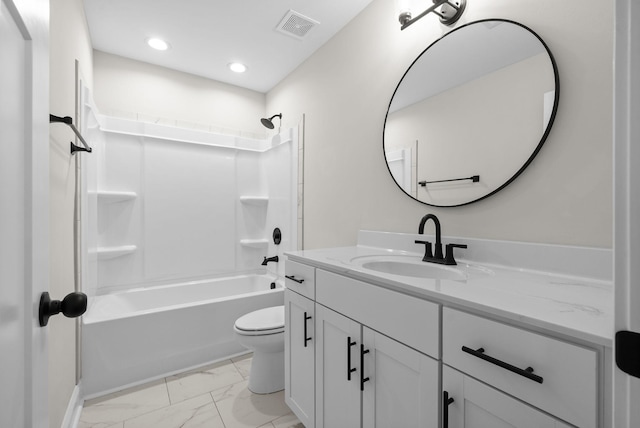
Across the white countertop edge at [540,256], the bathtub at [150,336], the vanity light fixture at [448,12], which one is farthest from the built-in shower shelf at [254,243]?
the vanity light fixture at [448,12]

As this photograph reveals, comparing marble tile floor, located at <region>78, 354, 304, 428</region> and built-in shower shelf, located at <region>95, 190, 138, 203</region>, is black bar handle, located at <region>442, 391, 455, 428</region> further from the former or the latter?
built-in shower shelf, located at <region>95, 190, 138, 203</region>

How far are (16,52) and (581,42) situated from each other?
156cm

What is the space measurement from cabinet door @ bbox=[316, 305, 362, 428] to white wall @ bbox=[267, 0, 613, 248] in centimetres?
68

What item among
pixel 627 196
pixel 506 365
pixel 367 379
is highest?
pixel 627 196

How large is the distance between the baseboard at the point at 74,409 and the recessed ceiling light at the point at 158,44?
244 centimetres

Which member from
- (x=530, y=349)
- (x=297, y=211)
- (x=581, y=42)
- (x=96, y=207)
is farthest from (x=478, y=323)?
(x=96, y=207)

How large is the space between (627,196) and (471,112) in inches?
43.8

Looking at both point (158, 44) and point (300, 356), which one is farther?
point (158, 44)

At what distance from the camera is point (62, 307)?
61 cm

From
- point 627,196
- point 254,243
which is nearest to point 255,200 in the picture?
point 254,243

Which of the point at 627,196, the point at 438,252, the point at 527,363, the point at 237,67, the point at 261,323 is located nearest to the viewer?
the point at 627,196

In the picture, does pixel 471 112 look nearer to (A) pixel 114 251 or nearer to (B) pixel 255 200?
(B) pixel 255 200

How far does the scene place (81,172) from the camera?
1.87m

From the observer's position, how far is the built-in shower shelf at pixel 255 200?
123 inches
